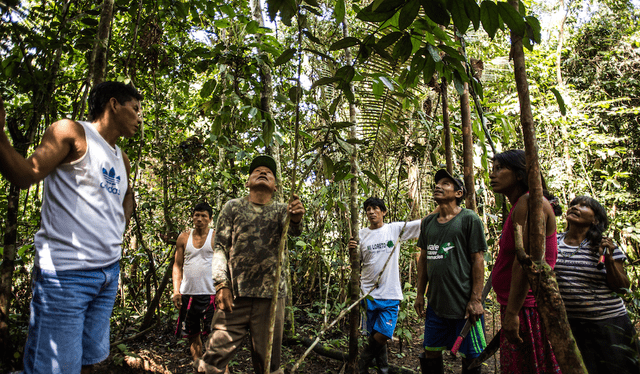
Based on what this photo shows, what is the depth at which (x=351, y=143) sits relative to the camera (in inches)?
92.5

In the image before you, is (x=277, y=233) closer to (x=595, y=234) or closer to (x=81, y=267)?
(x=81, y=267)

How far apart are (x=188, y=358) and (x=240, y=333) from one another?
2466 millimetres

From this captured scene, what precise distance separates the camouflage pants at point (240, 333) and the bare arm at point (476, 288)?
1417mm

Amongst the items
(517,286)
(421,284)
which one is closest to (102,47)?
(517,286)

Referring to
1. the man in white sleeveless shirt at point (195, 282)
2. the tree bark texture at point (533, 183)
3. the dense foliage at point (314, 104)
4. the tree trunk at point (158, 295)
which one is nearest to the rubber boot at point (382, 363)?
the dense foliage at point (314, 104)

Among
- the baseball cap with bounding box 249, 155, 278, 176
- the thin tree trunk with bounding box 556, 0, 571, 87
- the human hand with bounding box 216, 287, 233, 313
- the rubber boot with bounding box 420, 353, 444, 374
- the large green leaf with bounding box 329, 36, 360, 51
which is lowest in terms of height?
the rubber boot with bounding box 420, 353, 444, 374

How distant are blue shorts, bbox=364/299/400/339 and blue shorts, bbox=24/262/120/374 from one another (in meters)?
2.70

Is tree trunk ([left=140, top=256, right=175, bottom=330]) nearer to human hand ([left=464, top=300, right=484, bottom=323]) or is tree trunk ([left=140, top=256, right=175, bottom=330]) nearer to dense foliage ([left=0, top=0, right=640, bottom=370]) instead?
dense foliage ([left=0, top=0, right=640, bottom=370])

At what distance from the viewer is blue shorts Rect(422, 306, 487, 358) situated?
8.92 ft

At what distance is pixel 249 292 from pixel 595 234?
259 cm

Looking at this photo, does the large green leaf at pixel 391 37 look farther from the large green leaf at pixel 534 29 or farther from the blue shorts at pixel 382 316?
the blue shorts at pixel 382 316

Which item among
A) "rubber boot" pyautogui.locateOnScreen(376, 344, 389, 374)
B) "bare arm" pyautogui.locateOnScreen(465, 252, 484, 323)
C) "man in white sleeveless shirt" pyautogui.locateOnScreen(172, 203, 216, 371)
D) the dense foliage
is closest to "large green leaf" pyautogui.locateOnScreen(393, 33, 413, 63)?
the dense foliage

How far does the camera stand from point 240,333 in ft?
8.27

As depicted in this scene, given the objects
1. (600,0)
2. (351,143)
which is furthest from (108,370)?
(600,0)
